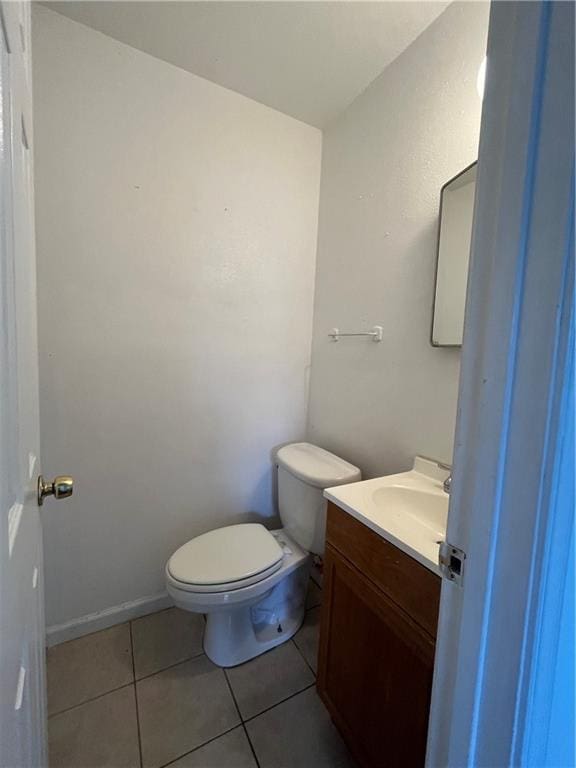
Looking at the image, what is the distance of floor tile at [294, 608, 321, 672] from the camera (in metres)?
1.33

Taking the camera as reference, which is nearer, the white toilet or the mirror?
the mirror

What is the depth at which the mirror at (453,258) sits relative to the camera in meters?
1.02

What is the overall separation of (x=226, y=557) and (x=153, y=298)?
1.10 metres

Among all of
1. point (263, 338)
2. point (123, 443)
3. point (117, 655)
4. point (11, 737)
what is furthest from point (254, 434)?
point (11, 737)

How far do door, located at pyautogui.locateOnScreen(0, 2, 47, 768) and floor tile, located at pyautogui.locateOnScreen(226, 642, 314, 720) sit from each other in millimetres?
732

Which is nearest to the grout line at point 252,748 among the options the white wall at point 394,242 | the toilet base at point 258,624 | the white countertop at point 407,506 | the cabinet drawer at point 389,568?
the toilet base at point 258,624

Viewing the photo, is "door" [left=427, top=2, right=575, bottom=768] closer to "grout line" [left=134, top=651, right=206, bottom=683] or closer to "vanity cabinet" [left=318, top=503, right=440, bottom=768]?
"vanity cabinet" [left=318, top=503, right=440, bottom=768]

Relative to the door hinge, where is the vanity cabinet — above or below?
below

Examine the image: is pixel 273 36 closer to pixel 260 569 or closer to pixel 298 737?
pixel 260 569

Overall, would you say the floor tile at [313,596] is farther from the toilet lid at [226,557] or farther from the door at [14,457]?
the door at [14,457]

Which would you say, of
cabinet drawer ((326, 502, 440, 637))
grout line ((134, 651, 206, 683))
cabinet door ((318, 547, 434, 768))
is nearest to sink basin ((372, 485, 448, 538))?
cabinet drawer ((326, 502, 440, 637))

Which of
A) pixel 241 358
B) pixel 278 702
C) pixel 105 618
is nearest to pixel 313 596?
pixel 278 702

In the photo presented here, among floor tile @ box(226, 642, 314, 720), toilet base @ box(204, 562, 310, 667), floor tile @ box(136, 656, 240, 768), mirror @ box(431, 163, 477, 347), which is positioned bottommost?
floor tile @ box(136, 656, 240, 768)

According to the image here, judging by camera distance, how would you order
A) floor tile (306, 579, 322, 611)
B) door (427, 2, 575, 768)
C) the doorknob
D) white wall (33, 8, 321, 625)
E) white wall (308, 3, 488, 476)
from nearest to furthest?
door (427, 2, 575, 768) < the doorknob < white wall (308, 3, 488, 476) < white wall (33, 8, 321, 625) < floor tile (306, 579, 322, 611)
